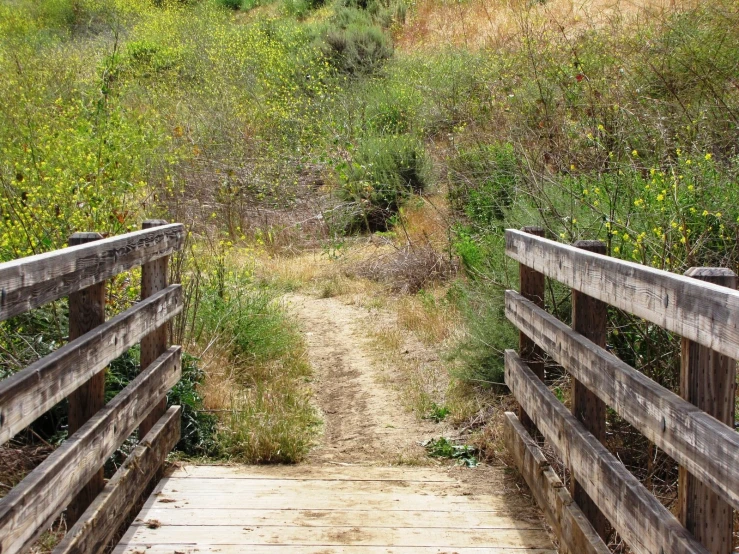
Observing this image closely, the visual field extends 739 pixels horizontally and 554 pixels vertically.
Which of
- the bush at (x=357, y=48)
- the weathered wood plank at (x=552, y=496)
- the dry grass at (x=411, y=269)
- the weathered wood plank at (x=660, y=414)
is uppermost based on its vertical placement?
the bush at (x=357, y=48)

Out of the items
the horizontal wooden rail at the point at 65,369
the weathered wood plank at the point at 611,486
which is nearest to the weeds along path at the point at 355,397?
the weathered wood plank at the point at 611,486

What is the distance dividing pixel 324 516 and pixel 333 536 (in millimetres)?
261

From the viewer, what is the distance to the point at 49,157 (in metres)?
6.98

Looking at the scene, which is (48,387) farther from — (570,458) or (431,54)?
(431,54)

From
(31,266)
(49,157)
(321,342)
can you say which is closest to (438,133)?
(321,342)

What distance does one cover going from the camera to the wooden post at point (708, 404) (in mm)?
2166

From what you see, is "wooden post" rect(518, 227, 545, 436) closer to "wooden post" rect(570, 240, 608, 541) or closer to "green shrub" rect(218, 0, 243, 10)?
"wooden post" rect(570, 240, 608, 541)

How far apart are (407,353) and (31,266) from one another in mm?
5497

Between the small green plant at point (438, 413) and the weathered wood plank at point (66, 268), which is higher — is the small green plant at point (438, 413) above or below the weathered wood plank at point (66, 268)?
below

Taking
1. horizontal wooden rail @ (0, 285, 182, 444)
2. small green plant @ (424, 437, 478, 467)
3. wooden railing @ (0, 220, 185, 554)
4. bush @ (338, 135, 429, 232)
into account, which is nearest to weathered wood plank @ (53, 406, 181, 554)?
wooden railing @ (0, 220, 185, 554)

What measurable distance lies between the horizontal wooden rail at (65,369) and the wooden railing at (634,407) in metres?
1.90

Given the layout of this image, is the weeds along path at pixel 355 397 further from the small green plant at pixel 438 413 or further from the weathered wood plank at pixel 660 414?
the weathered wood plank at pixel 660 414

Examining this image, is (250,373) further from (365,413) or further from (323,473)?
(323,473)

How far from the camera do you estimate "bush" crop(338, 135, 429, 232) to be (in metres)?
12.6
